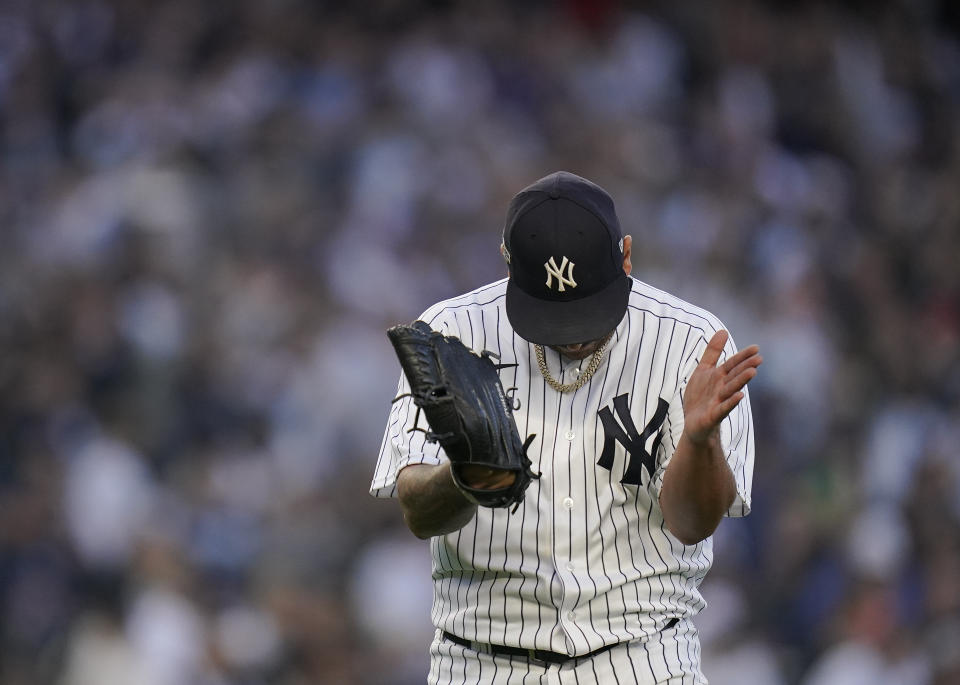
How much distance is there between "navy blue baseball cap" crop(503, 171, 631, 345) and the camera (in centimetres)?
289

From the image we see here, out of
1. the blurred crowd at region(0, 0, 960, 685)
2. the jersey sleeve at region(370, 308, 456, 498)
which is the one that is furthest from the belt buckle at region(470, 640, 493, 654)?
the blurred crowd at region(0, 0, 960, 685)

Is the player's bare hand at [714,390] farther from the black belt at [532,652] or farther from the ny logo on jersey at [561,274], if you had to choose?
the black belt at [532,652]

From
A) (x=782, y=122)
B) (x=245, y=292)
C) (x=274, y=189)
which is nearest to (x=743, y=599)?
(x=245, y=292)

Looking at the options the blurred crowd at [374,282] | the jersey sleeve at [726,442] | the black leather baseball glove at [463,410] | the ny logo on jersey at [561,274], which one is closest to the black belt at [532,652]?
the jersey sleeve at [726,442]

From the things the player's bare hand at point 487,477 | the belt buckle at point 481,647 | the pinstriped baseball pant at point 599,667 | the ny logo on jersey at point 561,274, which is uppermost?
the ny logo on jersey at point 561,274

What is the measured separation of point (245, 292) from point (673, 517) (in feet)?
17.4

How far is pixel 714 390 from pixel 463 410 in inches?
17.8

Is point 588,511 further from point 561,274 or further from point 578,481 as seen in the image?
point 561,274

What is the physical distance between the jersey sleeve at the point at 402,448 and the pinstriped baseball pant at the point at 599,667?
37 cm

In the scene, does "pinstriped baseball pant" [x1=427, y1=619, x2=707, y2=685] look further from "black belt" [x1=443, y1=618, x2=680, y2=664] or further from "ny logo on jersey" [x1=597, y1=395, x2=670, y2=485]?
"ny logo on jersey" [x1=597, y1=395, x2=670, y2=485]

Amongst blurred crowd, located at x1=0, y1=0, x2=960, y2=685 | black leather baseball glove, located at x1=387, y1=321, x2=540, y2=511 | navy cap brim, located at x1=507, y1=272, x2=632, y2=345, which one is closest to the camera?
black leather baseball glove, located at x1=387, y1=321, x2=540, y2=511

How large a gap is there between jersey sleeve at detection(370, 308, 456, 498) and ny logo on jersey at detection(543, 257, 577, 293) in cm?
27

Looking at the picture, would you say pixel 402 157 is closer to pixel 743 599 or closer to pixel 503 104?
pixel 503 104

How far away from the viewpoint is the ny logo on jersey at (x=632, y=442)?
2.94 meters
